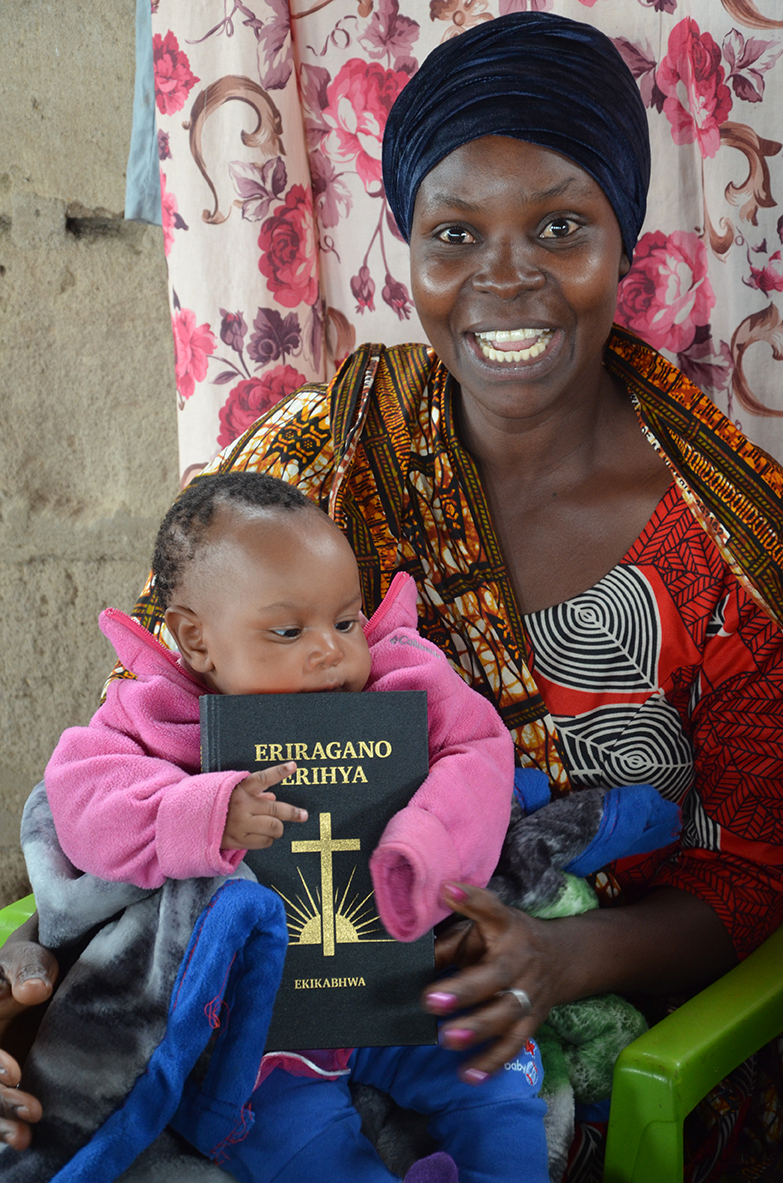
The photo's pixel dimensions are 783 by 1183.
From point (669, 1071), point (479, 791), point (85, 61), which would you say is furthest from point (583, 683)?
point (85, 61)

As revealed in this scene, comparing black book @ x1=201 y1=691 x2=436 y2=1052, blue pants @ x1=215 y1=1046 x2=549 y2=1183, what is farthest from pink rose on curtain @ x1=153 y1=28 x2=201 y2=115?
blue pants @ x1=215 y1=1046 x2=549 y2=1183

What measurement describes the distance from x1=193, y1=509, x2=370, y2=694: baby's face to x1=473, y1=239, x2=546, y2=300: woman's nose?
41 centimetres

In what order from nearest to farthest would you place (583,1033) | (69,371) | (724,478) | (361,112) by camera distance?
(583,1033) → (724,478) → (361,112) → (69,371)

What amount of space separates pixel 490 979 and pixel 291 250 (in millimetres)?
1212

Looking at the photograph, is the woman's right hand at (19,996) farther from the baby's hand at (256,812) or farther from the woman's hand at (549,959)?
the woman's hand at (549,959)

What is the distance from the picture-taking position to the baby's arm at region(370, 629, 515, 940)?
92cm

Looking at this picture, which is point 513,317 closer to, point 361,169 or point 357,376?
point 357,376

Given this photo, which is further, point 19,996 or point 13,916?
point 13,916

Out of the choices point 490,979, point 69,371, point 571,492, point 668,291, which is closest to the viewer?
point 490,979

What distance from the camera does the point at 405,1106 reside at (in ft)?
3.35

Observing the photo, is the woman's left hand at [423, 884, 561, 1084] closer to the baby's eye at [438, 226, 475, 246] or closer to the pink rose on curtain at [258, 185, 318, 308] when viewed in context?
the baby's eye at [438, 226, 475, 246]

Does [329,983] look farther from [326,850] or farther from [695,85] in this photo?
[695,85]

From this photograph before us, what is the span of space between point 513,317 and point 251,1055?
0.82 metres

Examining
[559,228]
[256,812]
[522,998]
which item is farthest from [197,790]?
[559,228]
